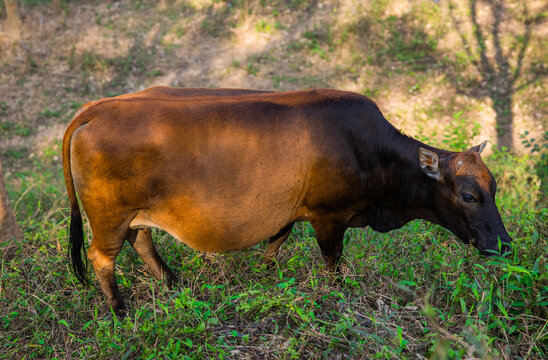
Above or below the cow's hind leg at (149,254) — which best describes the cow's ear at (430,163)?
above

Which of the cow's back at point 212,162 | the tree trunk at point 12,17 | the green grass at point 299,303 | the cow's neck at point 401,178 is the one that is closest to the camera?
the green grass at point 299,303

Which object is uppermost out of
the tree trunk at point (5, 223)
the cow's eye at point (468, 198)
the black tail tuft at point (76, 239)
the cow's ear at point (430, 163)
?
the cow's ear at point (430, 163)

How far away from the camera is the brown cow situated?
3.70m

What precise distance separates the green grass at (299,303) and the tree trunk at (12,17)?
743 cm

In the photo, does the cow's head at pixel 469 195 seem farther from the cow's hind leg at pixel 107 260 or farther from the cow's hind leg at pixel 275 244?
the cow's hind leg at pixel 107 260

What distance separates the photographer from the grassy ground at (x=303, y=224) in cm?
342

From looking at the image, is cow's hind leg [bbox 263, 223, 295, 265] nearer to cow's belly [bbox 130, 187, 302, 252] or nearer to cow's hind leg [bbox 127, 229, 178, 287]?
cow's belly [bbox 130, 187, 302, 252]

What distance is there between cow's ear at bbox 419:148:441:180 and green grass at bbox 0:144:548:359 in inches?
30.6

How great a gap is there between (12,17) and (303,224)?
9.02 metres

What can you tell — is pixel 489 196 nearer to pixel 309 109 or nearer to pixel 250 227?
pixel 309 109

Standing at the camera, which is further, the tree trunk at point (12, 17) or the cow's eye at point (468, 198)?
the tree trunk at point (12, 17)

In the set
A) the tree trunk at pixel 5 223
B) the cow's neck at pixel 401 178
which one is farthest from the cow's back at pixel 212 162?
the tree trunk at pixel 5 223

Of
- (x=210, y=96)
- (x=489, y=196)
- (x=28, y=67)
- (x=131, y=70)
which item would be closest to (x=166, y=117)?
(x=210, y=96)

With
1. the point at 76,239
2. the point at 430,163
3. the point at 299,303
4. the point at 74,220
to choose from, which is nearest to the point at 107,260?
the point at 76,239
